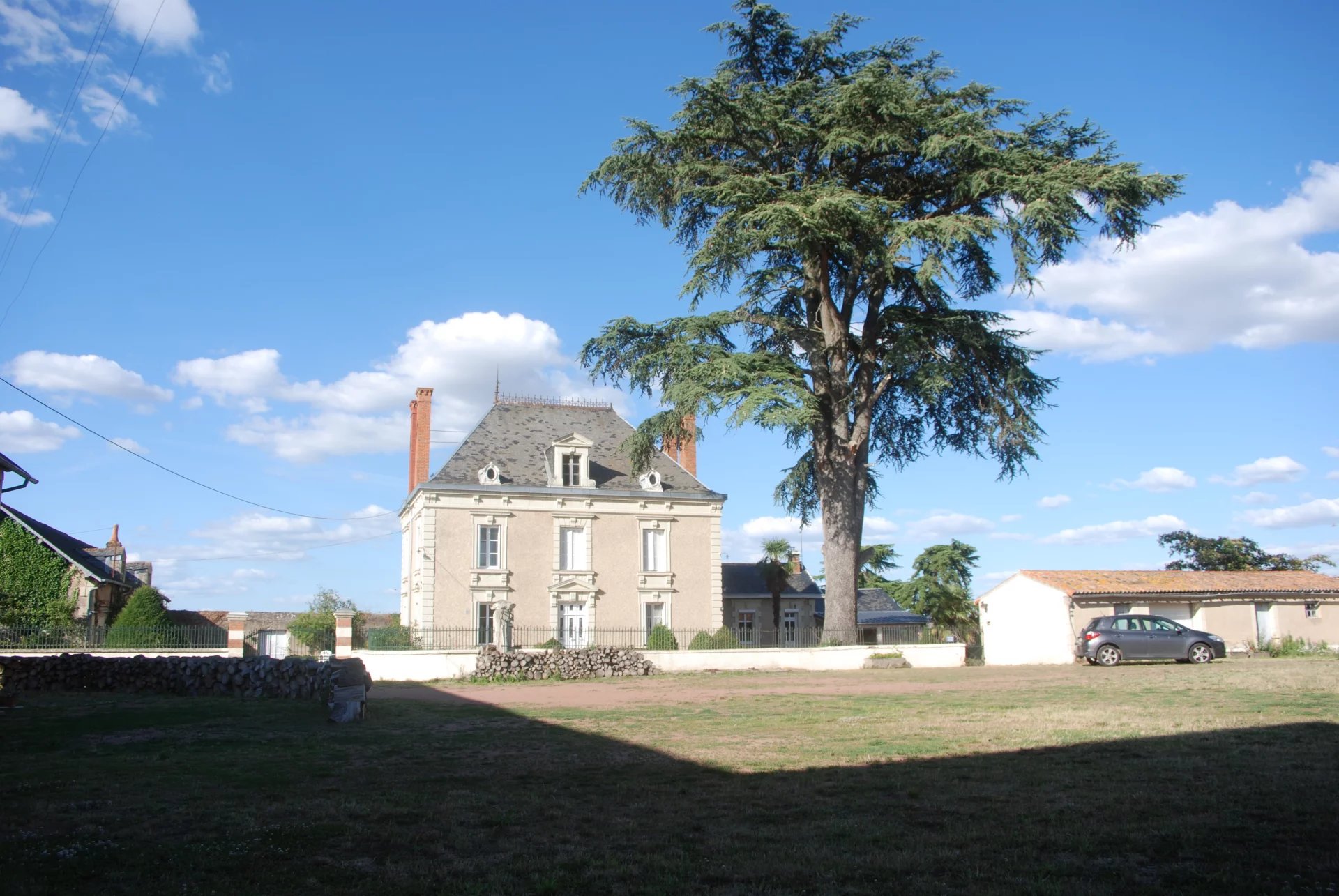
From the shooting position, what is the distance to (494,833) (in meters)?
6.83

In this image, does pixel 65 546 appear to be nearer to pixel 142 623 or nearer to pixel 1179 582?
pixel 142 623

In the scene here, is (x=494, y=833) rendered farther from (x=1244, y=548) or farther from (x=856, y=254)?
(x=1244, y=548)

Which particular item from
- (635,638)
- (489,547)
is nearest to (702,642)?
(635,638)

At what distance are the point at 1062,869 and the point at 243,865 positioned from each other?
15.3 ft

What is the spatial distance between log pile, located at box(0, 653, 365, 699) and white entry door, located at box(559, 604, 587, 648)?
54.2 ft

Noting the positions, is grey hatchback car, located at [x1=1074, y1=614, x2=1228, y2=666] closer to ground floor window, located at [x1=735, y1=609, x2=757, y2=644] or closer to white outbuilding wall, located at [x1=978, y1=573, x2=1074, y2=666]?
white outbuilding wall, located at [x1=978, y1=573, x2=1074, y2=666]

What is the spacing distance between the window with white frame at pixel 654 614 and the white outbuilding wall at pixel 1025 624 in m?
11.3

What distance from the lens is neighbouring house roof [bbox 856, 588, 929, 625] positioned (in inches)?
2110

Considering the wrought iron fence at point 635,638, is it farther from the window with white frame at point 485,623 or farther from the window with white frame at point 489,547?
the window with white frame at point 489,547

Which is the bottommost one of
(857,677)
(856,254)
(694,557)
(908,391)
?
(857,677)

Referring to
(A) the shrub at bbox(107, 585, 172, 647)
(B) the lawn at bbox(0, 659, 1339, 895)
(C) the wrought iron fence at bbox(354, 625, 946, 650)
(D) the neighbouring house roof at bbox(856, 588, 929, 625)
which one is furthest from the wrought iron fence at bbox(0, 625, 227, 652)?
(D) the neighbouring house roof at bbox(856, 588, 929, 625)

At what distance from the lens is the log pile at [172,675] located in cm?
1858

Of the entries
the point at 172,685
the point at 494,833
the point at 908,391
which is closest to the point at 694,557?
the point at 908,391

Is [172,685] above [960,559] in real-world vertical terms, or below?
below
